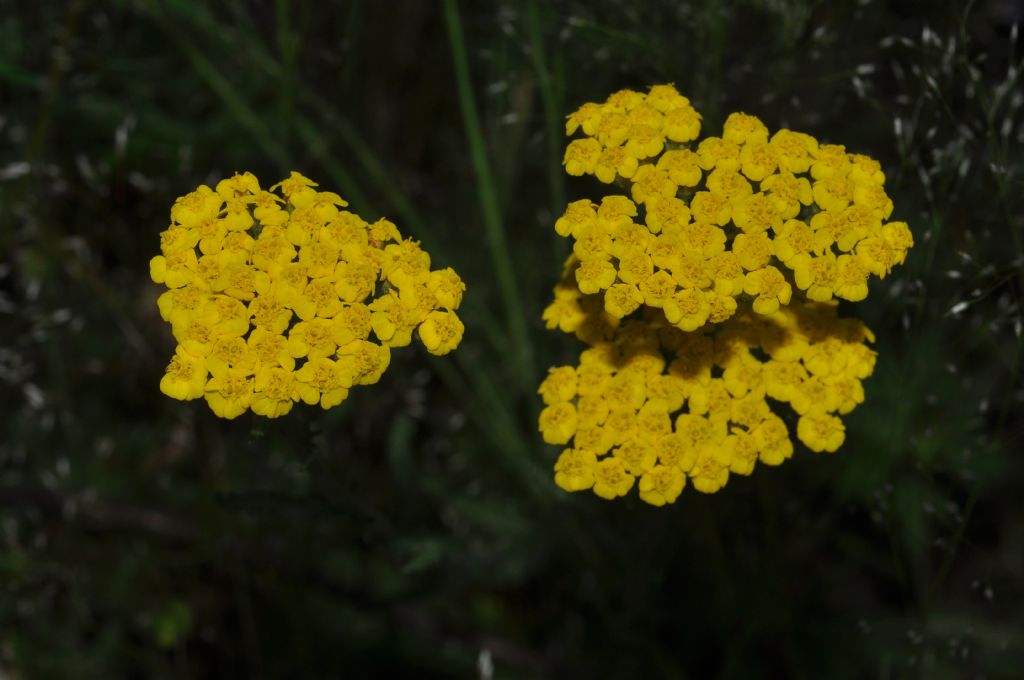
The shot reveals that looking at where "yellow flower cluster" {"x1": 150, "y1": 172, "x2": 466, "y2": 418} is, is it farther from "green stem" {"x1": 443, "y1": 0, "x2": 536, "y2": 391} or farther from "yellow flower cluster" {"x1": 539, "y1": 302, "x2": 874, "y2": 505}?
"green stem" {"x1": 443, "y1": 0, "x2": 536, "y2": 391}

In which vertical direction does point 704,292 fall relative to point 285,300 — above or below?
above

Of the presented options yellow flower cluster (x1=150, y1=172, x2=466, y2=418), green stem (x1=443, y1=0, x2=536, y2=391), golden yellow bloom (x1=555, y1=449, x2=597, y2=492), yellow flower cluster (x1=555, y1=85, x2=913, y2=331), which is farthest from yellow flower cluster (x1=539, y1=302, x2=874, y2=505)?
green stem (x1=443, y1=0, x2=536, y2=391)

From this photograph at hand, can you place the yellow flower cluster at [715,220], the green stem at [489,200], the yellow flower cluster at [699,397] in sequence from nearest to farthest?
the yellow flower cluster at [715,220]
the yellow flower cluster at [699,397]
the green stem at [489,200]

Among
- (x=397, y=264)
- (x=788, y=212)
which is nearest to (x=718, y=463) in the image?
(x=788, y=212)

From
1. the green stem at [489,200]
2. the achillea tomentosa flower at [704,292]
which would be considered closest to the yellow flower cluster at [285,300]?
the achillea tomentosa flower at [704,292]

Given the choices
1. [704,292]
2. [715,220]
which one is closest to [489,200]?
[715,220]

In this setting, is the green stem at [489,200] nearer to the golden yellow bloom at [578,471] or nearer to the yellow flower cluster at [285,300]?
the yellow flower cluster at [285,300]

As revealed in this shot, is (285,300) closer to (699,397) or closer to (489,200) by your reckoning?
(699,397)
